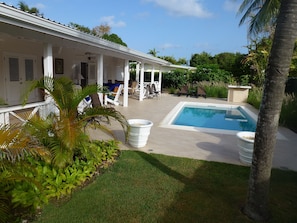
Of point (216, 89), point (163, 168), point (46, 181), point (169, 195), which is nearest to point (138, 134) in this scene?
point (163, 168)

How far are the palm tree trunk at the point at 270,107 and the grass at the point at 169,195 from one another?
31 cm

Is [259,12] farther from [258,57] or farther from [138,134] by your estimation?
[138,134]

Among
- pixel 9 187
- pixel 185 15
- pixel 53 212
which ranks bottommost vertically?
pixel 53 212

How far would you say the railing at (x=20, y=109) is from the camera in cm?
459

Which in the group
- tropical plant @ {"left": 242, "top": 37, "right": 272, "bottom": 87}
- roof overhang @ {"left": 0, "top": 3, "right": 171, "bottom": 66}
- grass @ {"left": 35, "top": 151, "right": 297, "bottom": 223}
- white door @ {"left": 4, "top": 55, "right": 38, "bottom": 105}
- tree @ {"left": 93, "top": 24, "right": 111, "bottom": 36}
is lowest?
grass @ {"left": 35, "top": 151, "right": 297, "bottom": 223}

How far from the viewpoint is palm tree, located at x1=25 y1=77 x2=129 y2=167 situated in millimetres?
3859

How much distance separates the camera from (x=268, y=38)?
20.2 m

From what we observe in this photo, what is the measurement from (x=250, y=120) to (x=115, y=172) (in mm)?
8723

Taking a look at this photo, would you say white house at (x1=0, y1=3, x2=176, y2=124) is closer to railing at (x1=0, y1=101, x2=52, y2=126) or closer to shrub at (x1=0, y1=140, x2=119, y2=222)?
railing at (x1=0, y1=101, x2=52, y2=126)

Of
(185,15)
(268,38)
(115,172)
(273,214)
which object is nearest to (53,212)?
(115,172)

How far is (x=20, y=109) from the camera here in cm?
504

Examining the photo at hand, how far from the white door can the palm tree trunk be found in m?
9.65

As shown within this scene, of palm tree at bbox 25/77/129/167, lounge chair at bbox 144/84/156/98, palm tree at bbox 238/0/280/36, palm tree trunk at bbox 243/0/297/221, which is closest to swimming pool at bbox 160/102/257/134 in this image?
lounge chair at bbox 144/84/156/98

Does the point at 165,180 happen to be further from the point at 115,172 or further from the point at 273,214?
the point at 273,214
